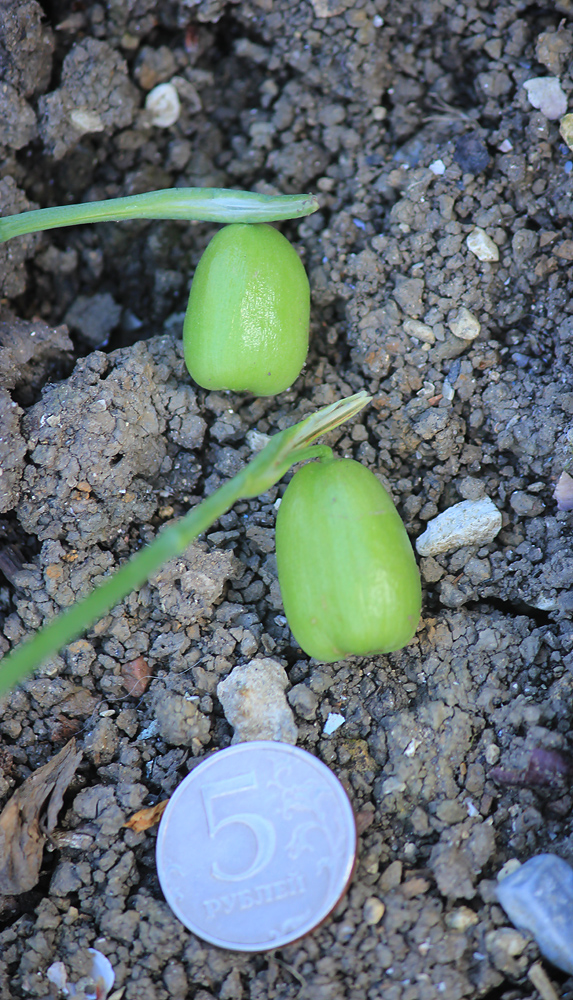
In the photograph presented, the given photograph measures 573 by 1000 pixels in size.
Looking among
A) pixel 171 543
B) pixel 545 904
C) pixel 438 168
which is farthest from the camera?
pixel 438 168

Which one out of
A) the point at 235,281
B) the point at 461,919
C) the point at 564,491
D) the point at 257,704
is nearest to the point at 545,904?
the point at 461,919

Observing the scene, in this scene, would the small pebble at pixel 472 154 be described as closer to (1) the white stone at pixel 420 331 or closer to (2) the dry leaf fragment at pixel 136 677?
(1) the white stone at pixel 420 331

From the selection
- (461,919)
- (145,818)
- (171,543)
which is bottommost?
(461,919)

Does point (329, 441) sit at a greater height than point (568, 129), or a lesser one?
lesser

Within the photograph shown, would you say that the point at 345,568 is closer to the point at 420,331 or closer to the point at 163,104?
the point at 420,331

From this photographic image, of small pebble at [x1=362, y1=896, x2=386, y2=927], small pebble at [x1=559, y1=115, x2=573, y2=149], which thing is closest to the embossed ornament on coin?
small pebble at [x1=362, y1=896, x2=386, y2=927]

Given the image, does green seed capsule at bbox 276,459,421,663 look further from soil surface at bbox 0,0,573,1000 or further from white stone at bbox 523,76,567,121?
white stone at bbox 523,76,567,121

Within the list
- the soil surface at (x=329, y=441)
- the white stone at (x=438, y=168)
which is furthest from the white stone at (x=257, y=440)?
the white stone at (x=438, y=168)

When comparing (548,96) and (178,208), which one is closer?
(178,208)
